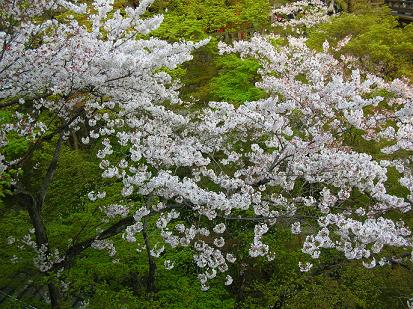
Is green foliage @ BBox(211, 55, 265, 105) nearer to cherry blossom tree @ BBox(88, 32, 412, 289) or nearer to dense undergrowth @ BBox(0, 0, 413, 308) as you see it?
dense undergrowth @ BBox(0, 0, 413, 308)

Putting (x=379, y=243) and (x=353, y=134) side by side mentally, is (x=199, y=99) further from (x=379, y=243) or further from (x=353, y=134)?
(x=379, y=243)

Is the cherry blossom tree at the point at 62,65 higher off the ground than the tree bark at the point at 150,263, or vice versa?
the cherry blossom tree at the point at 62,65

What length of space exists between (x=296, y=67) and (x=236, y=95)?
7.75 ft

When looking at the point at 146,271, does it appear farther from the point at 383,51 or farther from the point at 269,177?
the point at 383,51

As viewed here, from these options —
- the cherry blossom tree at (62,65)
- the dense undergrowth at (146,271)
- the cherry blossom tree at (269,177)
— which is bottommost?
the dense undergrowth at (146,271)

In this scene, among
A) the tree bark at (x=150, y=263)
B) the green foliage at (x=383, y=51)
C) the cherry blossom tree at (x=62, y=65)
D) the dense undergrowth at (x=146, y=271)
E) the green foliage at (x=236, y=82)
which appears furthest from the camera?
the green foliage at (x=383, y=51)

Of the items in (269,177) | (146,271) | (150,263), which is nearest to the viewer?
(269,177)

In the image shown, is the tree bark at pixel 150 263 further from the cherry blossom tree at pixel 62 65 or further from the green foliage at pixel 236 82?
the green foliage at pixel 236 82

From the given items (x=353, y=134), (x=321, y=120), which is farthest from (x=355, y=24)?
(x=321, y=120)

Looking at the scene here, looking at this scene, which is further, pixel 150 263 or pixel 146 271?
pixel 146 271

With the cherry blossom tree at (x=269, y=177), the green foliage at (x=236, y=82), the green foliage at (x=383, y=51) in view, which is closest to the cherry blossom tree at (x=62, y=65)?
the cherry blossom tree at (x=269, y=177)

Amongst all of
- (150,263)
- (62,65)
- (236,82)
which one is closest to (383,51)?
(236,82)

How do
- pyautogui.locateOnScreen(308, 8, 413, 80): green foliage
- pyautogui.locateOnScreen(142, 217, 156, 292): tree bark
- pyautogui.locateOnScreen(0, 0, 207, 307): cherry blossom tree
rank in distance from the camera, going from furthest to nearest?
pyautogui.locateOnScreen(308, 8, 413, 80): green foliage, pyautogui.locateOnScreen(142, 217, 156, 292): tree bark, pyautogui.locateOnScreen(0, 0, 207, 307): cherry blossom tree

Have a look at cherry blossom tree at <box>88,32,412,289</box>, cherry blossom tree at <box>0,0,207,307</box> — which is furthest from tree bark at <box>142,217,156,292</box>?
cherry blossom tree at <box>0,0,207,307</box>
